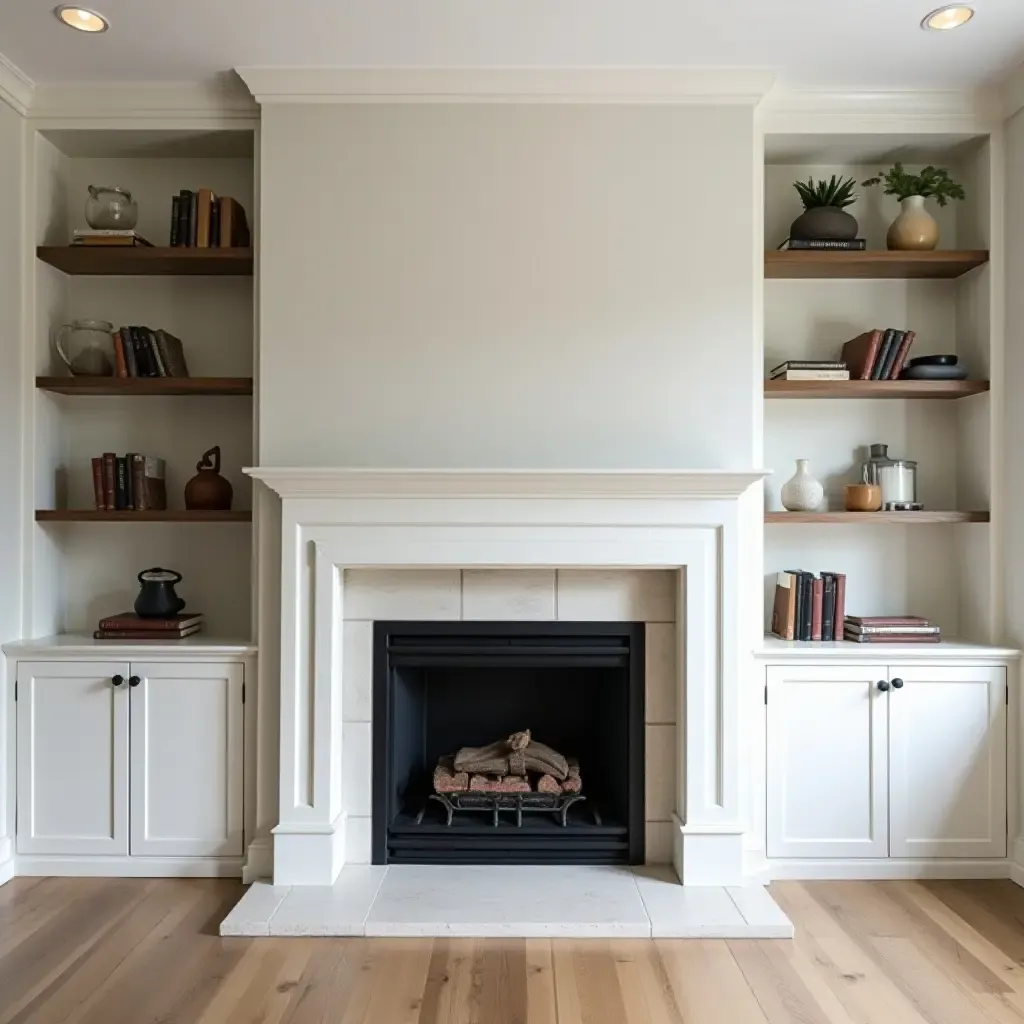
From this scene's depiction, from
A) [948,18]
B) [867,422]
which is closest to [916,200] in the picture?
[948,18]

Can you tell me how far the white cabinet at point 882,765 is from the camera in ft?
9.96

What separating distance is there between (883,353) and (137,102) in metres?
2.74

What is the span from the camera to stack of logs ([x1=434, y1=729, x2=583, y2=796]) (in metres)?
3.11

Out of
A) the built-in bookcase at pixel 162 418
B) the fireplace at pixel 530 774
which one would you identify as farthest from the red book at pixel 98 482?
the fireplace at pixel 530 774

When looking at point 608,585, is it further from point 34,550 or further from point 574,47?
point 34,550

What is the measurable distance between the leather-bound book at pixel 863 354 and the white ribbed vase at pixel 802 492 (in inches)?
14.3

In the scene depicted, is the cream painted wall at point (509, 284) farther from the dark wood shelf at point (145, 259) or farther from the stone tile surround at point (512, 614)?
the stone tile surround at point (512, 614)

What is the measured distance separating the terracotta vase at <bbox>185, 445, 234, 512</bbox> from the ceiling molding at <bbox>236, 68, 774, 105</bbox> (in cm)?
125

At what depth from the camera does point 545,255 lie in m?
3.01

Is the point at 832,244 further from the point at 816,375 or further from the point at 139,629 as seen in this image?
the point at 139,629

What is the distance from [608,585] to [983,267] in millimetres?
1755

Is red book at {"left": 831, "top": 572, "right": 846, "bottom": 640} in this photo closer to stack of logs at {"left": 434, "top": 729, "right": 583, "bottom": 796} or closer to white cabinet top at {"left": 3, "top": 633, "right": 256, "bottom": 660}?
stack of logs at {"left": 434, "top": 729, "right": 583, "bottom": 796}

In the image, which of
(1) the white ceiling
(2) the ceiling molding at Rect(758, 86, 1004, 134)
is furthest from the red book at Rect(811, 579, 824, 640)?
(1) the white ceiling

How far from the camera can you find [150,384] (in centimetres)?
314
